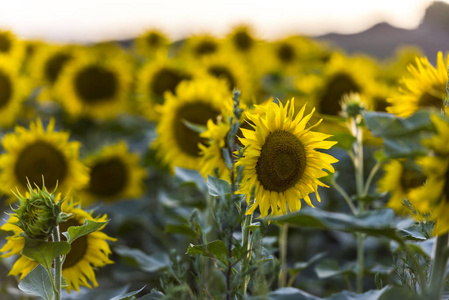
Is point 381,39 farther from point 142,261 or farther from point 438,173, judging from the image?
point 438,173

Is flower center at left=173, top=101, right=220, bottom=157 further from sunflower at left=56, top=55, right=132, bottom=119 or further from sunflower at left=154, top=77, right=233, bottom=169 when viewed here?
sunflower at left=56, top=55, right=132, bottom=119

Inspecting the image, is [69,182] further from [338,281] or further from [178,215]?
[338,281]

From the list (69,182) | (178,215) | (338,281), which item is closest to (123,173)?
(69,182)

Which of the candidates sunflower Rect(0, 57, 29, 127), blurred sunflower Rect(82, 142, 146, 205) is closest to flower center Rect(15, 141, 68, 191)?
blurred sunflower Rect(82, 142, 146, 205)

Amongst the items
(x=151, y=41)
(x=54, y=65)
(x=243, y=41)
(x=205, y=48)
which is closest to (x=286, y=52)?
(x=243, y=41)

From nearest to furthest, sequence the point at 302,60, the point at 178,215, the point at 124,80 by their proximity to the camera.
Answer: the point at 178,215 < the point at 124,80 < the point at 302,60

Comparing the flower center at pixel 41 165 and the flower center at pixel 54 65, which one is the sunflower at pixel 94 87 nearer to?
the flower center at pixel 54 65

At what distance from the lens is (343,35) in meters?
8.60

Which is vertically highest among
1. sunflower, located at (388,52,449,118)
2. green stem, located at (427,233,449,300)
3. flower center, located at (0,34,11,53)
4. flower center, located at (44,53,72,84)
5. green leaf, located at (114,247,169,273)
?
flower center, located at (0,34,11,53)

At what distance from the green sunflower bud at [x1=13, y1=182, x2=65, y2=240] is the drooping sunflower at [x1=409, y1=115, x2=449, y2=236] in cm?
72

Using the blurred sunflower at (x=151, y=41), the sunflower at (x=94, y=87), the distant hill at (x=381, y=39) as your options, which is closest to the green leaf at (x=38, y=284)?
the sunflower at (x=94, y=87)

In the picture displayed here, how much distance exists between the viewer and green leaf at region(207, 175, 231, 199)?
41.3 inches

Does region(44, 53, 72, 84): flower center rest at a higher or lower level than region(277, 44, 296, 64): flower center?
lower

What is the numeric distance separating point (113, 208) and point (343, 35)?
7207 millimetres
